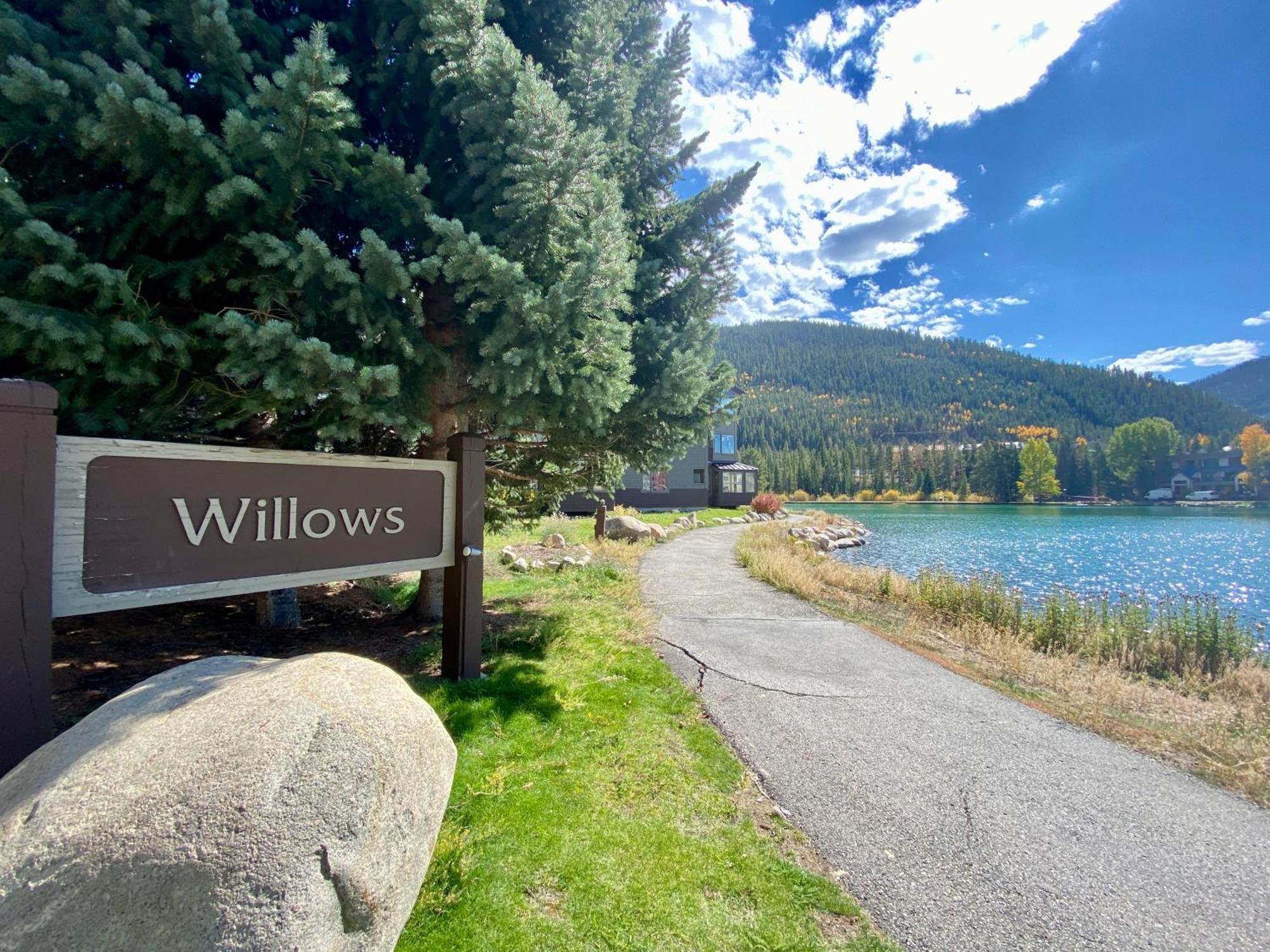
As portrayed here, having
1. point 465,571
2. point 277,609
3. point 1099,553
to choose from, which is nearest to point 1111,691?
point 465,571

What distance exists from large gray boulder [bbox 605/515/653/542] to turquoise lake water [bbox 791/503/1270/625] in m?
6.72

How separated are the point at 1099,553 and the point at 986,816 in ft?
68.6

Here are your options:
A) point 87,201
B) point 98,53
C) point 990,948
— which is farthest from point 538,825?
point 98,53

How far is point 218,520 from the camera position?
2975 millimetres

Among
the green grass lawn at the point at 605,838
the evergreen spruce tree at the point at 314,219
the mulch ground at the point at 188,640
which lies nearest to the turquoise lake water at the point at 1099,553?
the green grass lawn at the point at 605,838

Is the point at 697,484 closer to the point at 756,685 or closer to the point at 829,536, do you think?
the point at 829,536

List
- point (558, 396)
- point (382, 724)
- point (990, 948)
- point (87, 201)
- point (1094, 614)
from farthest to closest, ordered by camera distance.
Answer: point (1094, 614)
point (558, 396)
point (87, 201)
point (990, 948)
point (382, 724)

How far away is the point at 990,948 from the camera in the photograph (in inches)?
87.7

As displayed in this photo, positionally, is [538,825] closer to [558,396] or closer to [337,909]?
[337,909]

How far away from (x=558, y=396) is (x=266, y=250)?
2080mm

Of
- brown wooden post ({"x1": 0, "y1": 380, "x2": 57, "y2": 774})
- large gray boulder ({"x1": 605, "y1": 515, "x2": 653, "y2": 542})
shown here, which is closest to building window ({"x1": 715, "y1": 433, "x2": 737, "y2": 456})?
large gray boulder ({"x1": 605, "y1": 515, "x2": 653, "y2": 542})

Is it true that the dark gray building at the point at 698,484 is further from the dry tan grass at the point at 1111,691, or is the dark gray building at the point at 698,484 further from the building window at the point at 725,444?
the dry tan grass at the point at 1111,691

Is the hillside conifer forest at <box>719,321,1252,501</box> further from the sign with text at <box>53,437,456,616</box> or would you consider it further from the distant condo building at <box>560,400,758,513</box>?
the sign with text at <box>53,437,456,616</box>

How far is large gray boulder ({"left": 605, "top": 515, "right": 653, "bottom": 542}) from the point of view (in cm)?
1631
